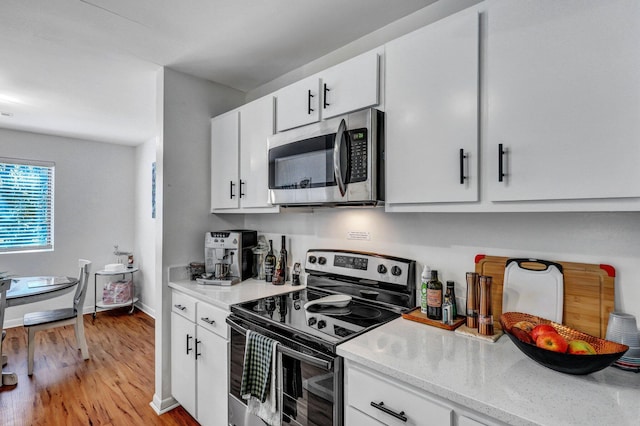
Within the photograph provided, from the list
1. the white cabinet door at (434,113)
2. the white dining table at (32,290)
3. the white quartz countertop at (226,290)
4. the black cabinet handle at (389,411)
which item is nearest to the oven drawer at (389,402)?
the black cabinet handle at (389,411)

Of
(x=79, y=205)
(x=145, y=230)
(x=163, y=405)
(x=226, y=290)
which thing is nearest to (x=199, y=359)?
(x=226, y=290)

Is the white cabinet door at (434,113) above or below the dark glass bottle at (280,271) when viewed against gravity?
above

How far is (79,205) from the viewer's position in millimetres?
4582

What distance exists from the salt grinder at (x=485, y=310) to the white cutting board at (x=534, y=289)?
0.12 meters

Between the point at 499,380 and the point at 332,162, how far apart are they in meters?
1.12

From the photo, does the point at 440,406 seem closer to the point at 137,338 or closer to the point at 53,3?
the point at 53,3

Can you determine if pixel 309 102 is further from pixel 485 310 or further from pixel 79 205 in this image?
pixel 79 205

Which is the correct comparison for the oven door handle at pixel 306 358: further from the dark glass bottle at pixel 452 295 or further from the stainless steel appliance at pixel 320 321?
the dark glass bottle at pixel 452 295

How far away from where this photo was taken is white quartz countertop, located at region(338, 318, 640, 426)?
835 millimetres

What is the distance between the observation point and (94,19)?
1843mm

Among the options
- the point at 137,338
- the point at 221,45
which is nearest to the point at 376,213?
the point at 221,45

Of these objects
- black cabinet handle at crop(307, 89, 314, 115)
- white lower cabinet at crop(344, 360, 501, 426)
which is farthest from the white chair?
white lower cabinet at crop(344, 360, 501, 426)

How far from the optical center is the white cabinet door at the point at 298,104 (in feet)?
5.98

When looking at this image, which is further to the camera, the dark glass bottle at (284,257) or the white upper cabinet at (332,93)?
the dark glass bottle at (284,257)
